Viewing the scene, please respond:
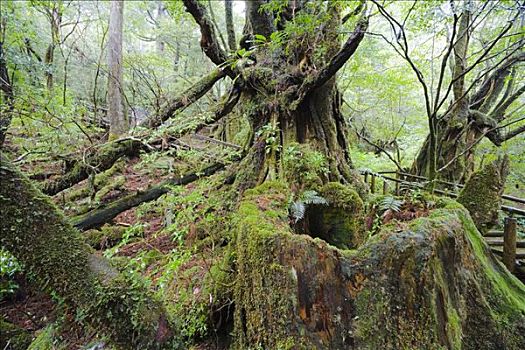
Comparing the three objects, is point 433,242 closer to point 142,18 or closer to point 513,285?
point 513,285

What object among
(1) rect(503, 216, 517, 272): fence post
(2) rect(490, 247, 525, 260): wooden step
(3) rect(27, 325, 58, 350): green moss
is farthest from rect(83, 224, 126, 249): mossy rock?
(2) rect(490, 247, 525, 260): wooden step

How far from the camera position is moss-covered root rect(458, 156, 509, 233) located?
13.5 ft

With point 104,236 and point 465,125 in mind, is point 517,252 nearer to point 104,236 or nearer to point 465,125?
point 465,125

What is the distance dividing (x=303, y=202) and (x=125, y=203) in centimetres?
395

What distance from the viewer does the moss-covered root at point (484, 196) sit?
412cm

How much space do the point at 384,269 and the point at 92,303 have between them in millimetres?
2031

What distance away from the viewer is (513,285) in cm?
298

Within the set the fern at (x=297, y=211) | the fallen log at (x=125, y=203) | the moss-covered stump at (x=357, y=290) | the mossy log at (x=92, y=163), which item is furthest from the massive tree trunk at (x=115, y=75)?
the moss-covered stump at (x=357, y=290)

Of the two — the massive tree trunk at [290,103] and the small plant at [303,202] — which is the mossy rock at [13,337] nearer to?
the massive tree trunk at [290,103]

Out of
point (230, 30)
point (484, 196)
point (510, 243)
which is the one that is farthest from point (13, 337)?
point (510, 243)

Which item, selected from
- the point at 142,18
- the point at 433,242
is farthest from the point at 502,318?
the point at 142,18

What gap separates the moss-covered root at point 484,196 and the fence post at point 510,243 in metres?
0.22

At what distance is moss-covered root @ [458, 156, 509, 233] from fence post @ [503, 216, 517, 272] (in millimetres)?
216

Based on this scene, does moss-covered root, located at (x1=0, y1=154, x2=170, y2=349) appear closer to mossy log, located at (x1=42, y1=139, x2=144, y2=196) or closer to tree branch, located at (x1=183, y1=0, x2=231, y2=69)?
mossy log, located at (x1=42, y1=139, x2=144, y2=196)
